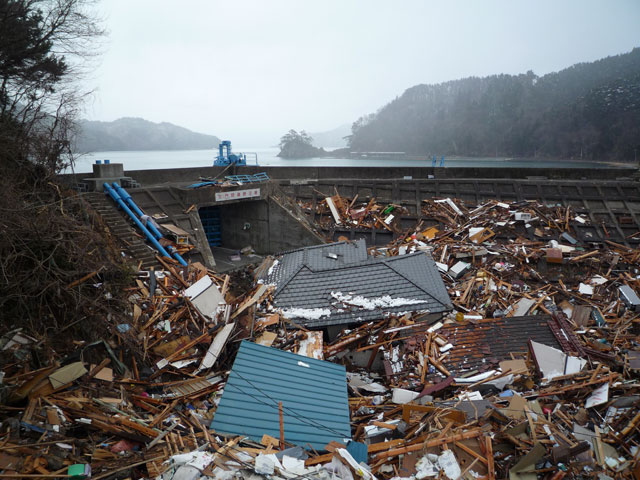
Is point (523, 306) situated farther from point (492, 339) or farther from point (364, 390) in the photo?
point (364, 390)

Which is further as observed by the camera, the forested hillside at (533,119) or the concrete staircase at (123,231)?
the forested hillside at (533,119)

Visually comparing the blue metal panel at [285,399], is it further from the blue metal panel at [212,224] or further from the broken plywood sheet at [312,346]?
the blue metal panel at [212,224]

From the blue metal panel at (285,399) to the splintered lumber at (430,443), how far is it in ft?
2.39

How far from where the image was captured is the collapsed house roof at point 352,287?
28.8 feet

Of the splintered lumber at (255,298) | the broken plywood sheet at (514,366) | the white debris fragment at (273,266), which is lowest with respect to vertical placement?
the broken plywood sheet at (514,366)

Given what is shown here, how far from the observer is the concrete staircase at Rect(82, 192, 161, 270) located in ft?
38.5

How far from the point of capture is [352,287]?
31.7 ft

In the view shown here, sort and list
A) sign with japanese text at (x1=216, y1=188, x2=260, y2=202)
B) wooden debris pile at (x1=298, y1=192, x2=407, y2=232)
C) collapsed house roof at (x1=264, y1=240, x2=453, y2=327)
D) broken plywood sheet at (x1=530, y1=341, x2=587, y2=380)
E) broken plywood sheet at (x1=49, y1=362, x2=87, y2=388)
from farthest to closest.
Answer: wooden debris pile at (x1=298, y1=192, x2=407, y2=232) → sign with japanese text at (x1=216, y1=188, x2=260, y2=202) → collapsed house roof at (x1=264, y1=240, x2=453, y2=327) → broken plywood sheet at (x1=530, y1=341, x2=587, y2=380) → broken plywood sheet at (x1=49, y1=362, x2=87, y2=388)

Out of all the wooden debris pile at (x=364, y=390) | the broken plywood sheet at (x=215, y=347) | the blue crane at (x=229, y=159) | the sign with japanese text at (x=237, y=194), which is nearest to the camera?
the wooden debris pile at (x=364, y=390)

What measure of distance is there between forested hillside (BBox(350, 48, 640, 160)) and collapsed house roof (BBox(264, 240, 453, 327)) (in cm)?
6057

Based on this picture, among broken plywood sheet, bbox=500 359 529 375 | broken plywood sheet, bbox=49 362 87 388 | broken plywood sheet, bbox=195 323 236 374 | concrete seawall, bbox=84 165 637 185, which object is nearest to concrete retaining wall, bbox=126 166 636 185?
concrete seawall, bbox=84 165 637 185

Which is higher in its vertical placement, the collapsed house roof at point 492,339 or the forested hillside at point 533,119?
the forested hillside at point 533,119

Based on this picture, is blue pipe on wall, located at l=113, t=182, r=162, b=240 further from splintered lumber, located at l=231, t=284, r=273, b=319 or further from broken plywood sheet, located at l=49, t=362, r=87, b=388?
broken plywood sheet, located at l=49, t=362, r=87, b=388

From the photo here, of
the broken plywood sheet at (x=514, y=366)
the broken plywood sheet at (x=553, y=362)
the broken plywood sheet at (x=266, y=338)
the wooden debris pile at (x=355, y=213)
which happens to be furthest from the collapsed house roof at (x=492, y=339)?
the wooden debris pile at (x=355, y=213)
